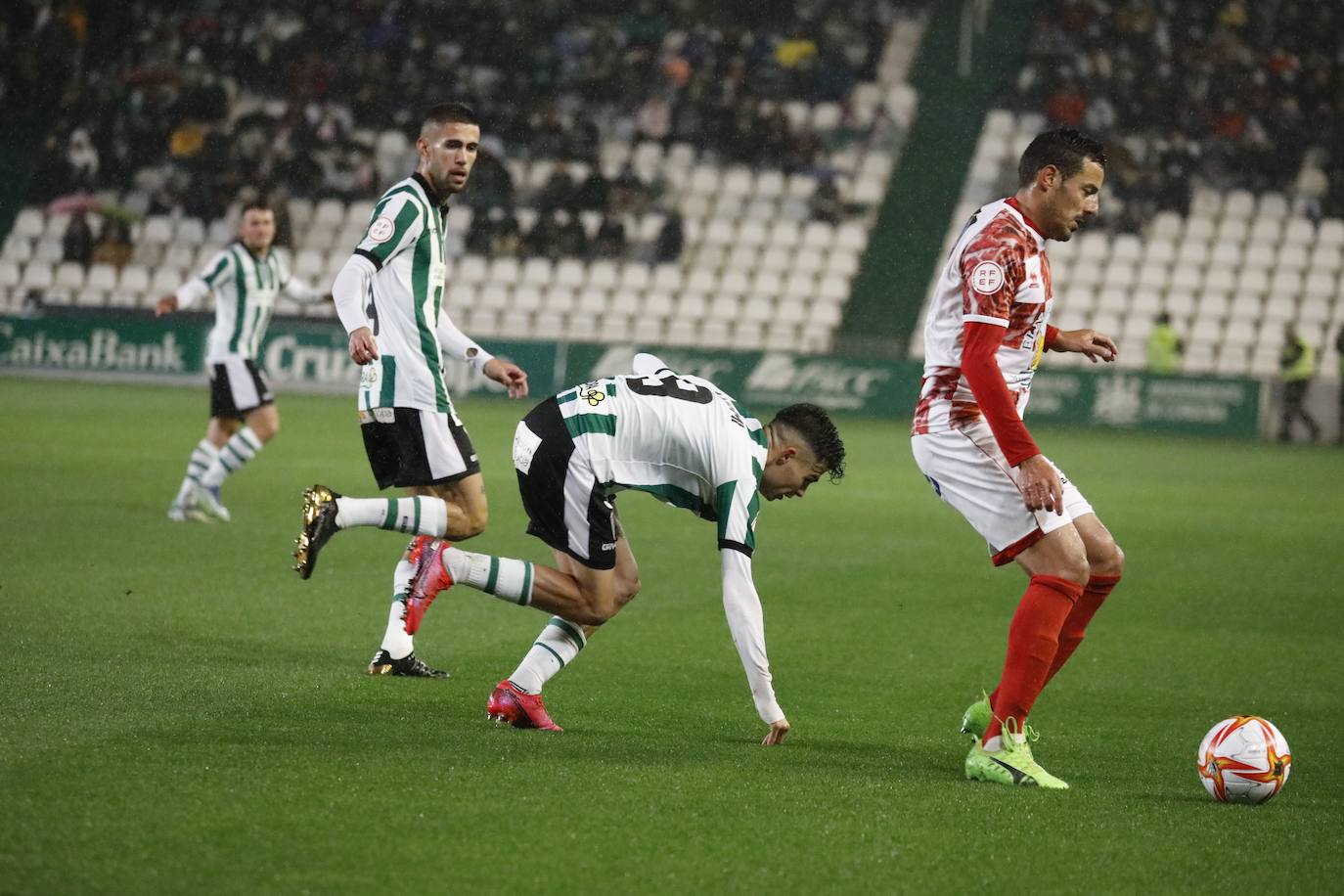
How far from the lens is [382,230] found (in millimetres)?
7215

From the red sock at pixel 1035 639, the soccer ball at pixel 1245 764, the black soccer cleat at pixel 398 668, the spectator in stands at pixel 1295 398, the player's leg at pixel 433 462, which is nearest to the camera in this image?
the soccer ball at pixel 1245 764

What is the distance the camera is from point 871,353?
2552 centimetres

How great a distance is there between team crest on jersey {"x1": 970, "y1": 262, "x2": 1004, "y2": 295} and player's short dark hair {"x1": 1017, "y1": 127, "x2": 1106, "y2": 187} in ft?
1.32

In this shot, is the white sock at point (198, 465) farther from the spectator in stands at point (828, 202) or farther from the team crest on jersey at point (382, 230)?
the spectator in stands at point (828, 202)

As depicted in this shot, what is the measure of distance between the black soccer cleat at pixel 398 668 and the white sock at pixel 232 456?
5405mm

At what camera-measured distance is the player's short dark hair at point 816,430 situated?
19.5 feet

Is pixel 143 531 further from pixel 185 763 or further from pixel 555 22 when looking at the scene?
pixel 555 22

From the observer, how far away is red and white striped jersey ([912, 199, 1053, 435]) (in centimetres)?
562

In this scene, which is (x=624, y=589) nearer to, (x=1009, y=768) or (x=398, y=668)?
(x=398, y=668)

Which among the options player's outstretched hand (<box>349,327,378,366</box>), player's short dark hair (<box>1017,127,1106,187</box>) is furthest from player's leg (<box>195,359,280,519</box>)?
player's short dark hair (<box>1017,127,1106,187</box>)

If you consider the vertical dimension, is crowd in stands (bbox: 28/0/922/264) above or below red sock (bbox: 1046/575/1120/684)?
above

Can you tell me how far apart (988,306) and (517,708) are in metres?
2.21

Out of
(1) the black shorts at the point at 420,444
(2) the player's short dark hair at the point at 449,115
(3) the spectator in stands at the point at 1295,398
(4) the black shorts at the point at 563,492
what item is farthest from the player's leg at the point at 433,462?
(3) the spectator in stands at the point at 1295,398

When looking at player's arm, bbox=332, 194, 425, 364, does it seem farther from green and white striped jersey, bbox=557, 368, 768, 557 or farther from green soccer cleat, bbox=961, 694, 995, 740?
green soccer cleat, bbox=961, 694, 995, 740
